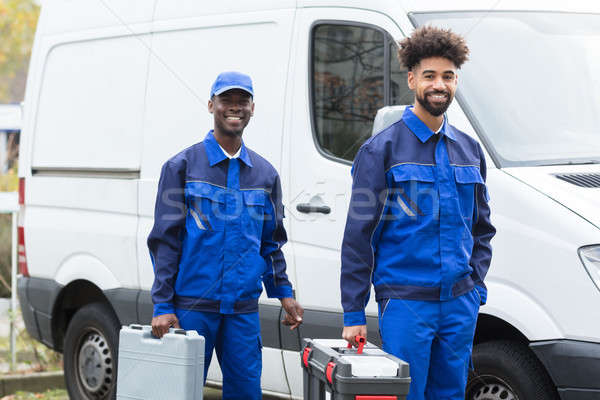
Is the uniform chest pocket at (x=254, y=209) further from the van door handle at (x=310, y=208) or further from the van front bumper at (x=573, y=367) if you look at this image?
the van front bumper at (x=573, y=367)

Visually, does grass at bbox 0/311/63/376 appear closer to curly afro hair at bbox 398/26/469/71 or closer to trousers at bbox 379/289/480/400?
trousers at bbox 379/289/480/400

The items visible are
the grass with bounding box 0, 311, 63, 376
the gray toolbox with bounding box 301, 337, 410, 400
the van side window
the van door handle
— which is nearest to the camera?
the gray toolbox with bounding box 301, 337, 410, 400

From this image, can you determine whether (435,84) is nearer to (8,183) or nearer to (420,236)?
(420,236)

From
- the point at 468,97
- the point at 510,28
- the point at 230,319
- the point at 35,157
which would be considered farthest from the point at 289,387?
the point at 35,157

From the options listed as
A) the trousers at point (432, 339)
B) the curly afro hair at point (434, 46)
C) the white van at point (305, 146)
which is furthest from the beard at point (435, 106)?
the white van at point (305, 146)

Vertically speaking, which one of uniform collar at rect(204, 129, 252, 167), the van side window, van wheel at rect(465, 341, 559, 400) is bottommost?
van wheel at rect(465, 341, 559, 400)

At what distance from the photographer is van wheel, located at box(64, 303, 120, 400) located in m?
6.94

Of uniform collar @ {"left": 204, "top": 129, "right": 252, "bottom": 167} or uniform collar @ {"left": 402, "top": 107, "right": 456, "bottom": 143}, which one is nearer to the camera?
uniform collar @ {"left": 402, "top": 107, "right": 456, "bottom": 143}

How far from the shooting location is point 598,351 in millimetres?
4539

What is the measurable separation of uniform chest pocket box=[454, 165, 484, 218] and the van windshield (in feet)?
2.56

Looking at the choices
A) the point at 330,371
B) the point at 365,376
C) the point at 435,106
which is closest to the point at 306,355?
the point at 330,371

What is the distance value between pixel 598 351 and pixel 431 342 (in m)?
0.90

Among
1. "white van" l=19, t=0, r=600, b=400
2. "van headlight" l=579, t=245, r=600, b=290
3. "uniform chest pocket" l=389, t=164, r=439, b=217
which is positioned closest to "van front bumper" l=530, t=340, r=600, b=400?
"white van" l=19, t=0, r=600, b=400

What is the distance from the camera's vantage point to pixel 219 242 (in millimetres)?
4703
